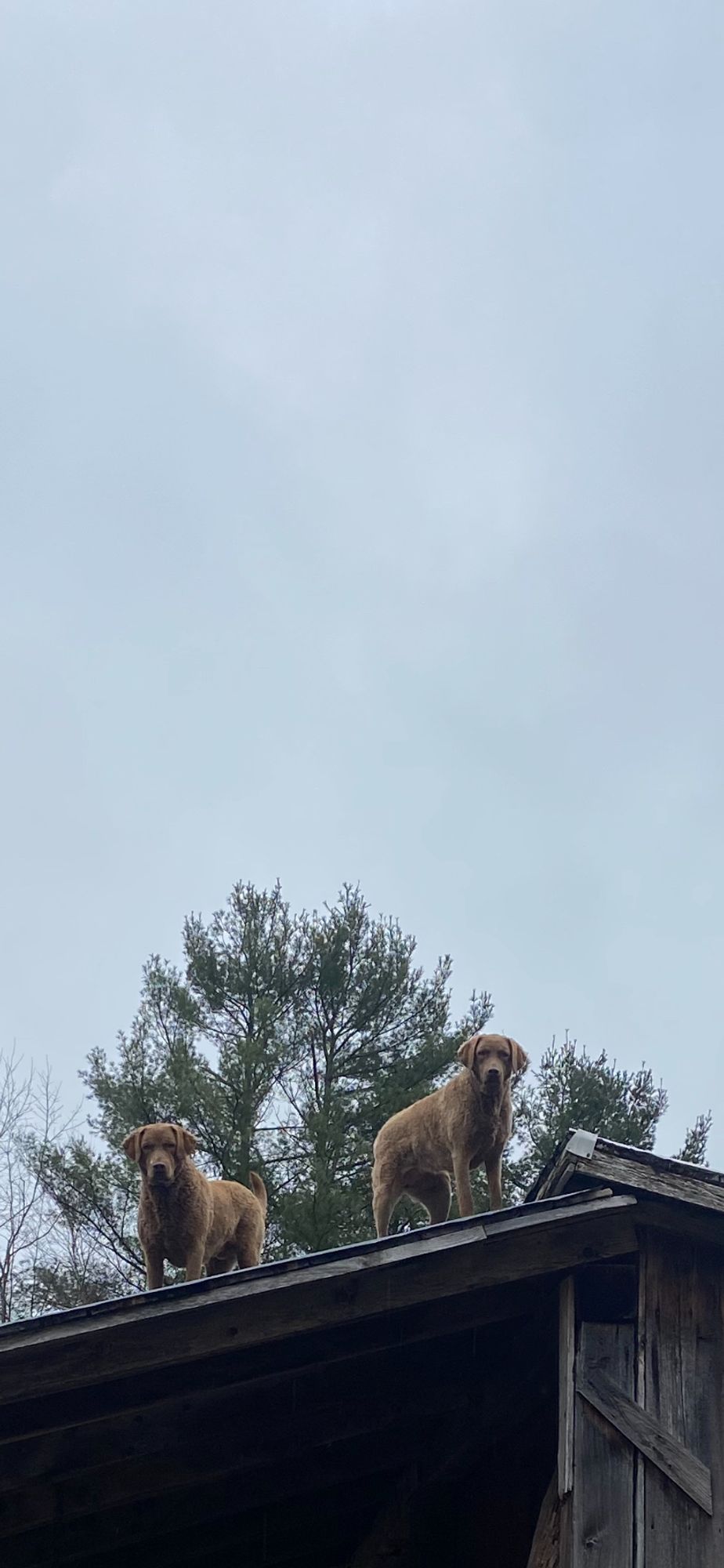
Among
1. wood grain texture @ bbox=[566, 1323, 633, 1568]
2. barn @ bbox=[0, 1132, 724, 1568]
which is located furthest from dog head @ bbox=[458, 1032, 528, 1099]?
wood grain texture @ bbox=[566, 1323, 633, 1568]

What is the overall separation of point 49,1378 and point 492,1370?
8.08ft

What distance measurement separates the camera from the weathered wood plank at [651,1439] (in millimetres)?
5055

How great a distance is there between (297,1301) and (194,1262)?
3.25 meters

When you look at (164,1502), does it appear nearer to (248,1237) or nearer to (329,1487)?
(329,1487)

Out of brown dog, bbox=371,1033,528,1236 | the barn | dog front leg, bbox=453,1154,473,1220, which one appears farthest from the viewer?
brown dog, bbox=371,1033,528,1236

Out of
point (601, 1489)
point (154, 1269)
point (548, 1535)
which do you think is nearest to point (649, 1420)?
point (601, 1489)

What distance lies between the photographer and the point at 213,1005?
867 inches

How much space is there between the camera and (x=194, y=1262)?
8.27 meters

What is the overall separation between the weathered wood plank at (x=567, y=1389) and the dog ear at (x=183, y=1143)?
125 inches

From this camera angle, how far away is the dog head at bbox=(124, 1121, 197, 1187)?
318 inches

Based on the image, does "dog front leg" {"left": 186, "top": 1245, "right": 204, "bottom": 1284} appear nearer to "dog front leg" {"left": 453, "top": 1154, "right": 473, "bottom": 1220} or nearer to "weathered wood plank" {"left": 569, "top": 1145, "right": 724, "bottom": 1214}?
"dog front leg" {"left": 453, "top": 1154, "right": 473, "bottom": 1220}

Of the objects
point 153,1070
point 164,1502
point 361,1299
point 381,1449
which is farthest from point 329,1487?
point 153,1070

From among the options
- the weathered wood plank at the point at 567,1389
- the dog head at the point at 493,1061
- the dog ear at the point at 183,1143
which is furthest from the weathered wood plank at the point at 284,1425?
the dog head at the point at 493,1061

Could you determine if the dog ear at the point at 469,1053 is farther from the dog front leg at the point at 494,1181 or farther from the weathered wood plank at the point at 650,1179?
the weathered wood plank at the point at 650,1179
